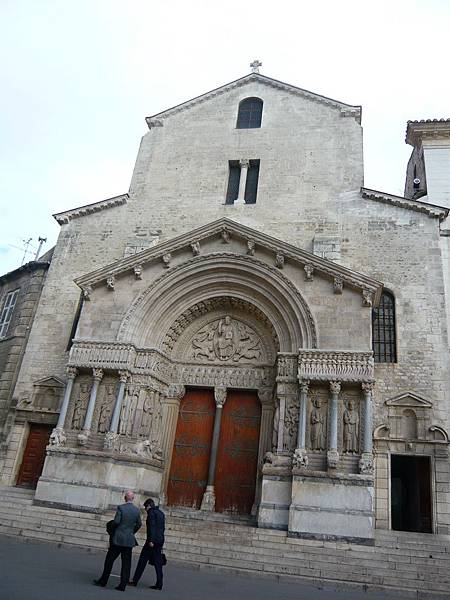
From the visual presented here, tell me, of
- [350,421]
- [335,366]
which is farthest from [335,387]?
[350,421]

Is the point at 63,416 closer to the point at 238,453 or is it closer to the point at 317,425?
the point at 238,453

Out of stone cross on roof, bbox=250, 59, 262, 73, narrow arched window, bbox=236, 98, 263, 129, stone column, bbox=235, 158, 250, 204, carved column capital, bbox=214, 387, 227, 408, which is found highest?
stone cross on roof, bbox=250, 59, 262, 73

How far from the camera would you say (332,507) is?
11273mm

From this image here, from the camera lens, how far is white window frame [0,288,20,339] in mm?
19188

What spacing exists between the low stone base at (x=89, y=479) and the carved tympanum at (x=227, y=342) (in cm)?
382

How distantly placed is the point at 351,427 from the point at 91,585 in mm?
7394

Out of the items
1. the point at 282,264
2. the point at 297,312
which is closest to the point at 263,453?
the point at 297,312

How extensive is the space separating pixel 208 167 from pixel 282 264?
21.8 feet

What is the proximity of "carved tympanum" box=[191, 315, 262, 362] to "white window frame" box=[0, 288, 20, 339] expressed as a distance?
8.12 metres

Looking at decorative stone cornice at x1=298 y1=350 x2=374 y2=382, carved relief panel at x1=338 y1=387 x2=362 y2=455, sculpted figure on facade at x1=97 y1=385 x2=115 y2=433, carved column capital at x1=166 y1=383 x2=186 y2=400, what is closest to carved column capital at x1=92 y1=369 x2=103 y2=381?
sculpted figure on facade at x1=97 y1=385 x2=115 y2=433

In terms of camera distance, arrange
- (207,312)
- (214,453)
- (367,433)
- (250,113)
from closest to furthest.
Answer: (367,433)
(214,453)
(207,312)
(250,113)

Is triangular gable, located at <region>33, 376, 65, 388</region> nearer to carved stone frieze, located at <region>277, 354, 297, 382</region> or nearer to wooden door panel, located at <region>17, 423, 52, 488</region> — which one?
wooden door panel, located at <region>17, 423, 52, 488</region>

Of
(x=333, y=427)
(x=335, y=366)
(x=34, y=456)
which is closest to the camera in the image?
(x=333, y=427)

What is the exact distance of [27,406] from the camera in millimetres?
16078
